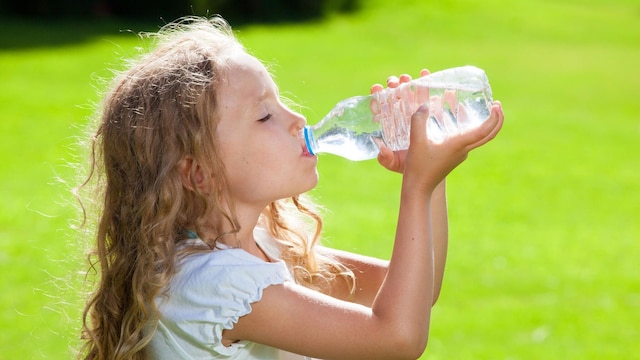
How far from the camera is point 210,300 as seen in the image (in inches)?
92.7

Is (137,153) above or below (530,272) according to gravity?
above

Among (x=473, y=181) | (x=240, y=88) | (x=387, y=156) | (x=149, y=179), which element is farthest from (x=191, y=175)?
(x=473, y=181)

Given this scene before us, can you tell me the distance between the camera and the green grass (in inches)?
251

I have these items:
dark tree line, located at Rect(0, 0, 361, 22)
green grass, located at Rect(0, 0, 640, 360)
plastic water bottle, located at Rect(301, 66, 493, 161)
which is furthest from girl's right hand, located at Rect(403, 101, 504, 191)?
dark tree line, located at Rect(0, 0, 361, 22)

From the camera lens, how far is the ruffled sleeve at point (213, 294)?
7.72ft

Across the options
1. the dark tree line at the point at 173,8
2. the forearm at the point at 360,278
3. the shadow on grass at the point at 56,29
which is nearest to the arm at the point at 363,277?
the forearm at the point at 360,278

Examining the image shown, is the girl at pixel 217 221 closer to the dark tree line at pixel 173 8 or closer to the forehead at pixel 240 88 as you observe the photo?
the forehead at pixel 240 88

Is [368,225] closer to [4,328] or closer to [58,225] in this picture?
[58,225]

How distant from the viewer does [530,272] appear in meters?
7.64

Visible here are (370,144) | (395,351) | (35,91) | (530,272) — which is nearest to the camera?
(395,351)

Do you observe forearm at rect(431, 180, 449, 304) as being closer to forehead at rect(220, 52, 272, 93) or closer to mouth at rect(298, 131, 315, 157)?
mouth at rect(298, 131, 315, 157)

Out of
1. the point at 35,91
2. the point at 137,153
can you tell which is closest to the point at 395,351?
the point at 137,153

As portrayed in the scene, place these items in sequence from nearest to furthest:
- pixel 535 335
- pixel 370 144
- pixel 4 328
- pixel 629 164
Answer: pixel 370 144, pixel 4 328, pixel 535 335, pixel 629 164

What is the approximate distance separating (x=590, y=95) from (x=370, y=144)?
13442 millimetres
